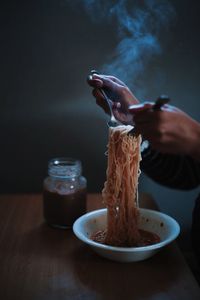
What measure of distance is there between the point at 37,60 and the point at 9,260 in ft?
3.15

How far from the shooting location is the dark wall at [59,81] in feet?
6.05

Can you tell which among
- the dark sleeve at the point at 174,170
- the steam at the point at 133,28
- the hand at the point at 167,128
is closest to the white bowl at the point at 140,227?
the dark sleeve at the point at 174,170

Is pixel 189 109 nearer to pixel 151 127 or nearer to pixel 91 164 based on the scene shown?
pixel 91 164

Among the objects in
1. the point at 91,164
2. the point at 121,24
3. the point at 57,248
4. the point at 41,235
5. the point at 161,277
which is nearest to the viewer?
the point at 161,277

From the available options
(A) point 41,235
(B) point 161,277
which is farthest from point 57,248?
(B) point 161,277

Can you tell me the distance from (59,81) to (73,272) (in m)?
0.97

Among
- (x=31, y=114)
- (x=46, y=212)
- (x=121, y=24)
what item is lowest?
(x=46, y=212)

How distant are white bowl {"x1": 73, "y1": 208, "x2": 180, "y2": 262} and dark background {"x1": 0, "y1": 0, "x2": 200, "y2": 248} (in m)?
0.56

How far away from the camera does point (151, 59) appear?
6.22 ft

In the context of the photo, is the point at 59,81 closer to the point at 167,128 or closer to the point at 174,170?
the point at 174,170

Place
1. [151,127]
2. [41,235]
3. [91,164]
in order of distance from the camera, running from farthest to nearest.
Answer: [91,164], [41,235], [151,127]

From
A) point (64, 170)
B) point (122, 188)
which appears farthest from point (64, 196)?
point (122, 188)

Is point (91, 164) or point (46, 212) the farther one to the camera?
point (91, 164)

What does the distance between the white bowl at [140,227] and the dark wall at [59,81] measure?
0.56 m
